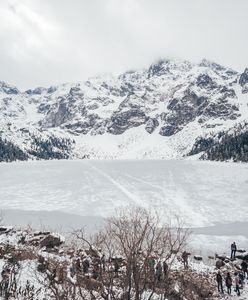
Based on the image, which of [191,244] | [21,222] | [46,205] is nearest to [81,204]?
[46,205]

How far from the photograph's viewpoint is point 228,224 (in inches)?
1921

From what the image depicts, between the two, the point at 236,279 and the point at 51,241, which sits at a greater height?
the point at 51,241

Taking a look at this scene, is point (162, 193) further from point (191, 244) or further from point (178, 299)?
point (178, 299)

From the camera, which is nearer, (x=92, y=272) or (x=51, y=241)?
(x=92, y=272)

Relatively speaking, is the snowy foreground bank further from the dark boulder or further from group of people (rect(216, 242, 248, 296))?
group of people (rect(216, 242, 248, 296))

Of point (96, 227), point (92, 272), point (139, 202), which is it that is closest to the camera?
point (92, 272)

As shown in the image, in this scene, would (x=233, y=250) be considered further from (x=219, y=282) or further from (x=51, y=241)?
(x=51, y=241)

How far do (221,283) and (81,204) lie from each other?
4115 centimetres

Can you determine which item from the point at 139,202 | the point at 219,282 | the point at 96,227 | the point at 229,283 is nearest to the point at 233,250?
the point at 219,282

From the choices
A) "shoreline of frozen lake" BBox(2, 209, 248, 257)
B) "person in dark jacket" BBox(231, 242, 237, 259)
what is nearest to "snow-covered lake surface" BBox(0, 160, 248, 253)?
"shoreline of frozen lake" BBox(2, 209, 248, 257)

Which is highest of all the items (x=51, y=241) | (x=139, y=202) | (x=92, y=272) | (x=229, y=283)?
(x=139, y=202)

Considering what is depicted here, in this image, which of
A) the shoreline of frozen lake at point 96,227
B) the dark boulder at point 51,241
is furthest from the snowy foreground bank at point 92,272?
the shoreline of frozen lake at point 96,227

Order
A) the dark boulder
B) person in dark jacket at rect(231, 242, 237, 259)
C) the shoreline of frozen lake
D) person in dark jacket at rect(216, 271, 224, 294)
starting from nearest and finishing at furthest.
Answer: person in dark jacket at rect(216, 271, 224, 294) → the dark boulder → person in dark jacket at rect(231, 242, 237, 259) → the shoreline of frozen lake

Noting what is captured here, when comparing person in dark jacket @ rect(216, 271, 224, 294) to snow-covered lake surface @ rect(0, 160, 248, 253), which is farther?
snow-covered lake surface @ rect(0, 160, 248, 253)
